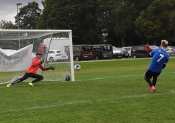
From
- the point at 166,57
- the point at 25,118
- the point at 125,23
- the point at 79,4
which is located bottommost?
the point at 25,118

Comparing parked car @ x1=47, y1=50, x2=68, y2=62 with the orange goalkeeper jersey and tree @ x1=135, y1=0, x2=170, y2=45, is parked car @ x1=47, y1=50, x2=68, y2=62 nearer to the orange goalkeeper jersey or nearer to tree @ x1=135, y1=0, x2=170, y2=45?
the orange goalkeeper jersey

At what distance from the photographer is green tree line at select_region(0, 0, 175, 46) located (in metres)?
62.5

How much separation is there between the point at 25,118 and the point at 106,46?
40.3 m

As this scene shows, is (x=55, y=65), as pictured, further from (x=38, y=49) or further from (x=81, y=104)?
(x=81, y=104)

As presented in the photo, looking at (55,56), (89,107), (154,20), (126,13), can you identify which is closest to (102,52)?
(154,20)

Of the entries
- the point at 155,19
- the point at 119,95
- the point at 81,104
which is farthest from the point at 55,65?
the point at 155,19

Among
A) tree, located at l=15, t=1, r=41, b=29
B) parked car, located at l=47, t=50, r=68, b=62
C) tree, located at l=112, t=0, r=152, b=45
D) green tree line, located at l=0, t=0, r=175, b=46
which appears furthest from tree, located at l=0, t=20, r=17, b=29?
parked car, located at l=47, t=50, r=68, b=62

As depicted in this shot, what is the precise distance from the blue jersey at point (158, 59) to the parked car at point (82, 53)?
110ft

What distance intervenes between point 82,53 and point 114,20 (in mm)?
25978

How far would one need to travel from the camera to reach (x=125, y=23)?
66688 millimetres

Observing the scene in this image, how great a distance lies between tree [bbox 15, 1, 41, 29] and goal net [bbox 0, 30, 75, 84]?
3086 inches

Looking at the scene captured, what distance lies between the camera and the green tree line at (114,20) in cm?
6250

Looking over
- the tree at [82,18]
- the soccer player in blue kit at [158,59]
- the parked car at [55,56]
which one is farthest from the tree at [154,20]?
the soccer player in blue kit at [158,59]

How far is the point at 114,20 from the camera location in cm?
6981
